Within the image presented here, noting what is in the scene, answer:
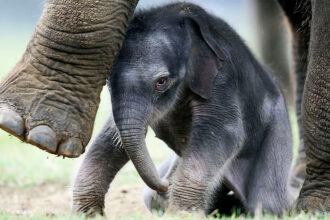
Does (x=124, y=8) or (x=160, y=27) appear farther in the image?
(x=160, y=27)

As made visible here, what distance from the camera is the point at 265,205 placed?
639cm

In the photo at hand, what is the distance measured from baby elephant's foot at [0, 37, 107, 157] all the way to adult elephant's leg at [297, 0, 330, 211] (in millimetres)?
1403

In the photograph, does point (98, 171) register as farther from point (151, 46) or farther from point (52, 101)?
point (52, 101)

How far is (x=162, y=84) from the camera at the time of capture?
5590 mm

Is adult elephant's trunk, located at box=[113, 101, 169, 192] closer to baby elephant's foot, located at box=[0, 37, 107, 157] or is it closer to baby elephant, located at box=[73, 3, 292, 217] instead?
baby elephant, located at box=[73, 3, 292, 217]

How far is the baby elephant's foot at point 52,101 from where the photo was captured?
494cm

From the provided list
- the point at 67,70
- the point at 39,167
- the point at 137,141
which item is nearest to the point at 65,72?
the point at 67,70

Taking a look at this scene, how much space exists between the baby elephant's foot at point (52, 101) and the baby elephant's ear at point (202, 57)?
3.13 ft

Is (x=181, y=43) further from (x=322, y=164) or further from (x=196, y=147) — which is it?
(x=322, y=164)

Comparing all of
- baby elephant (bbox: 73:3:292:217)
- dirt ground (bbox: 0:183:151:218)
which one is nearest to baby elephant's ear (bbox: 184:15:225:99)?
baby elephant (bbox: 73:3:292:217)

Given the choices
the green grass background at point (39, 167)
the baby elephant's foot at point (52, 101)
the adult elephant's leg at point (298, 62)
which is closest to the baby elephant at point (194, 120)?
the baby elephant's foot at point (52, 101)

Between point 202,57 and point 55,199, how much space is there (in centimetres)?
261

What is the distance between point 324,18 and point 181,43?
926 mm

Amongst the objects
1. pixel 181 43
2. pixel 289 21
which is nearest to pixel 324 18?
pixel 181 43
